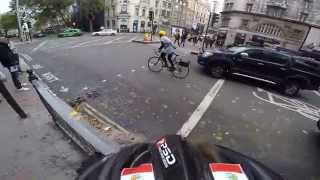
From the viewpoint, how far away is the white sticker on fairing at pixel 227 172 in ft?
5.60

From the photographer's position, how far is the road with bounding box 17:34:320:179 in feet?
16.8

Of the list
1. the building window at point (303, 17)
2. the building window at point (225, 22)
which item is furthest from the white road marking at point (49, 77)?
the building window at point (303, 17)

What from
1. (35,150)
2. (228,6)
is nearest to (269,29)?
(228,6)

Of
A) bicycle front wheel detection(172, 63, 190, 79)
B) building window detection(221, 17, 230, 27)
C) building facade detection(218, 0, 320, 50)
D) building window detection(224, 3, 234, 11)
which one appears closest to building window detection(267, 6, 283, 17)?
building facade detection(218, 0, 320, 50)

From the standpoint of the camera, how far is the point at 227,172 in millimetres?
1779

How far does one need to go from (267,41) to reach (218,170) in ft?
141

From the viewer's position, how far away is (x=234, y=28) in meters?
42.3

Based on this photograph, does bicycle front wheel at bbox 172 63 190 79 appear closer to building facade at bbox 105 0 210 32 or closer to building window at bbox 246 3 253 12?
building window at bbox 246 3 253 12

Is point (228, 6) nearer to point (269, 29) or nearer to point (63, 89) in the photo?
point (269, 29)

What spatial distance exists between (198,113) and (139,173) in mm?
4931

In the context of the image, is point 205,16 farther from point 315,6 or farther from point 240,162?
point 240,162

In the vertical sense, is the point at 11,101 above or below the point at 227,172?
below

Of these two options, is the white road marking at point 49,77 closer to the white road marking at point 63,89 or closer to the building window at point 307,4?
the white road marking at point 63,89

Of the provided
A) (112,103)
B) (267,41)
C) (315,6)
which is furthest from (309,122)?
(315,6)
